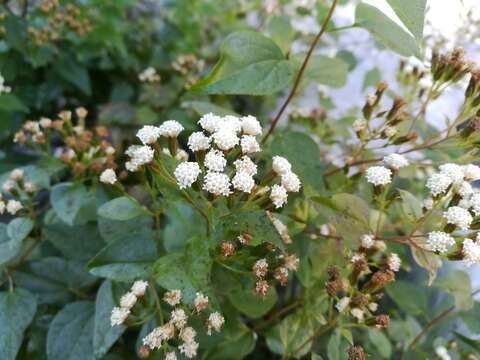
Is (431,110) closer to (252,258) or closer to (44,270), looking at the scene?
(252,258)

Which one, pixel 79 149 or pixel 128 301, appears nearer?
pixel 128 301

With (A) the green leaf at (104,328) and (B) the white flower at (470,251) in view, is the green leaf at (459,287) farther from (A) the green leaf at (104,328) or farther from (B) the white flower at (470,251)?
(A) the green leaf at (104,328)

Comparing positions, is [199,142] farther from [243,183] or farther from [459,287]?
[459,287]

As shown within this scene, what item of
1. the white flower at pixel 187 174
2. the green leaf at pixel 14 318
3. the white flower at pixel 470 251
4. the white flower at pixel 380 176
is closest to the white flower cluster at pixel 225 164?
the white flower at pixel 187 174

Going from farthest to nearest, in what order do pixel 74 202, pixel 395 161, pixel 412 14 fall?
pixel 74 202, pixel 395 161, pixel 412 14

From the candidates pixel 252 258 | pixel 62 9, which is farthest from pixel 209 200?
pixel 62 9

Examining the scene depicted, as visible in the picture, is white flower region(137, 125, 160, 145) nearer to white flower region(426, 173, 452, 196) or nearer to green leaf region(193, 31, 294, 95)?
green leaf region(193, 31, 294, 95)

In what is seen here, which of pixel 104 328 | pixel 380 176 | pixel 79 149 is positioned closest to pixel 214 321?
pixel 104 328
